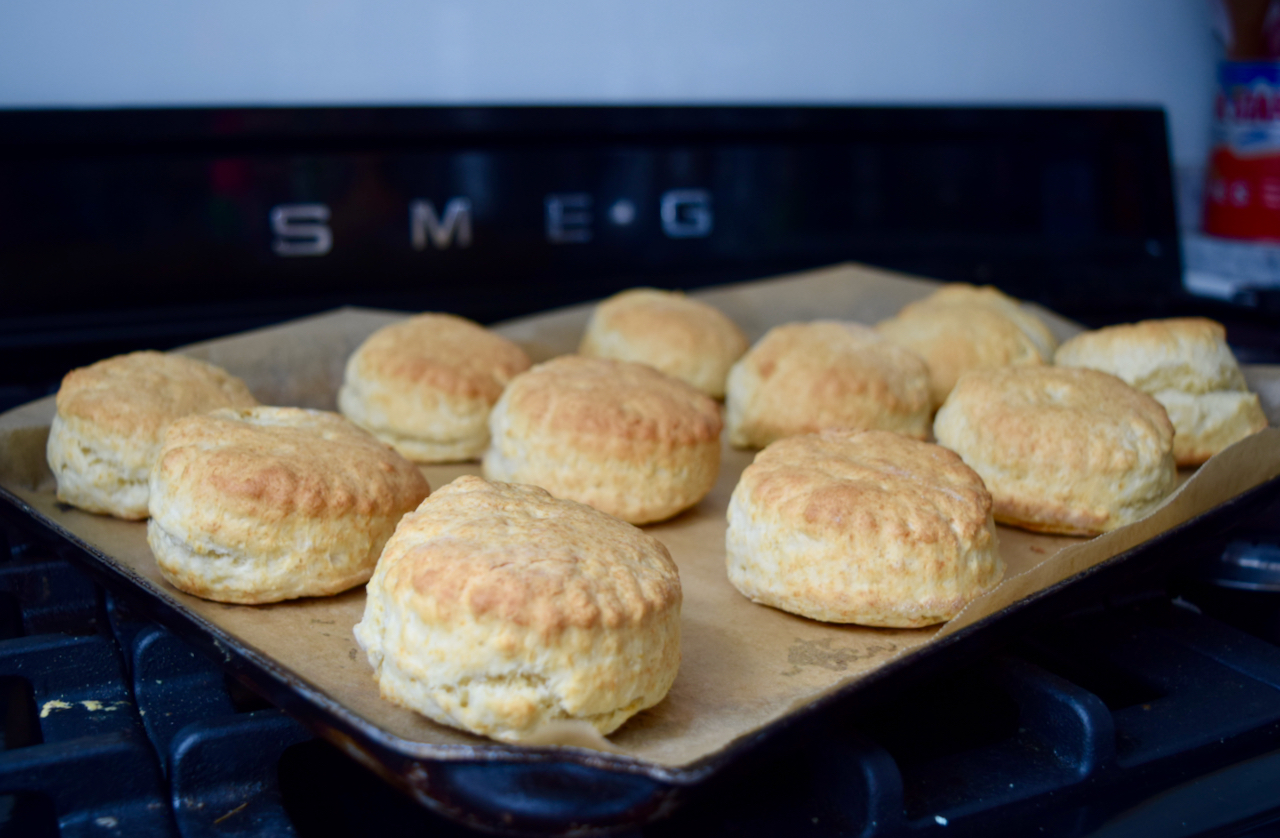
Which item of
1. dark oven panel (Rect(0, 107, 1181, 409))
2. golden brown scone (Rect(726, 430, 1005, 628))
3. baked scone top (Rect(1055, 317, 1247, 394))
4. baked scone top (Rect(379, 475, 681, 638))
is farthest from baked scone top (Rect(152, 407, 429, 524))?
baked scone top (Rect(1055, 317, 1247, 394))

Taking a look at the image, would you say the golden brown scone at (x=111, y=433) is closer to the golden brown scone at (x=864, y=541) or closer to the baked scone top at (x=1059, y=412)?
the golden brown scone at (x=864, y=541)

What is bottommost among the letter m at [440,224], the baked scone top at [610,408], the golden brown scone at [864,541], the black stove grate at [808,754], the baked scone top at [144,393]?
the black stove grate at [808,754]

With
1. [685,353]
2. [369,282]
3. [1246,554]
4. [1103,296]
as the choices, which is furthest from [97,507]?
[1103,296]

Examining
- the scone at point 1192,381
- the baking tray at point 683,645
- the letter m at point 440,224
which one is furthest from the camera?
the letter m at point 440,224

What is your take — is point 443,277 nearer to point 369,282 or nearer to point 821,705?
point 369,282

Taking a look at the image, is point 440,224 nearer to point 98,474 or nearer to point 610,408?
point 610,408

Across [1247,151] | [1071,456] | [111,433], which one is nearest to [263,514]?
[111,433]

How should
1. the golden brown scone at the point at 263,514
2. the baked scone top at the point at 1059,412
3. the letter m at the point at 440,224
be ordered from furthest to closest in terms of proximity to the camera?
the letter m at the point at 440,224 < the baked scone top at the point at 1059,412 < the golden brown scone at the point at 263,514

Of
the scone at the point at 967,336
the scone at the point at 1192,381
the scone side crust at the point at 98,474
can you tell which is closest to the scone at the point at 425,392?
the scone side crust at the point at 98,474
